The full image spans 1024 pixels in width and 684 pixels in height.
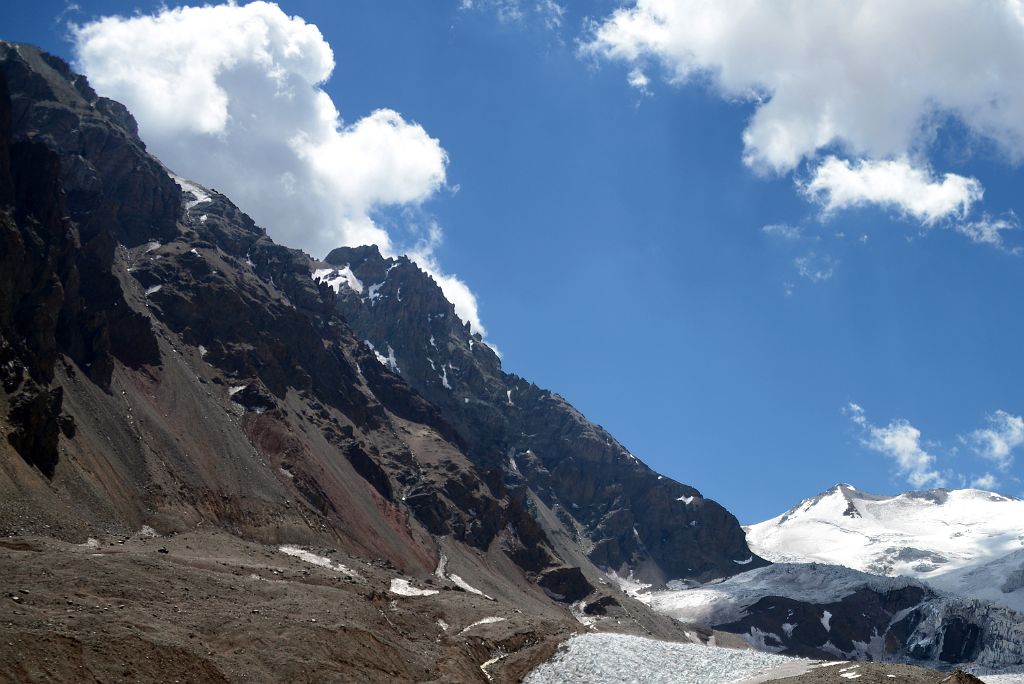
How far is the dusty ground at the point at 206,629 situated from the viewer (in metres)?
48.4

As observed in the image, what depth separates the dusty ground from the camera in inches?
1905

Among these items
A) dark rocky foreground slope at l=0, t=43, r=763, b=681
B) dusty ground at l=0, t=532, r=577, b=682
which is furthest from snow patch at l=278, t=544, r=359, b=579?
dusty ground at l=0, t=532, r=577, b=682

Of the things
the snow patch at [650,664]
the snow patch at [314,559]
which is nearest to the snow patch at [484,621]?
the snow patch at [650,664]

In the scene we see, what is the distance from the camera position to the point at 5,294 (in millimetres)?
120500

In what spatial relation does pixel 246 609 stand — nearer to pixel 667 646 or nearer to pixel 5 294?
pixel 667 646

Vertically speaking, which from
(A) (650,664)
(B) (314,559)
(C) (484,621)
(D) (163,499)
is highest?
(D) (163,499)

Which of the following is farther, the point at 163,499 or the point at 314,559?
the point at 314,559

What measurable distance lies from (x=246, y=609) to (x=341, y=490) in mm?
114669

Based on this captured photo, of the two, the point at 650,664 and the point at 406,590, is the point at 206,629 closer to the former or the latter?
the point at 650,664

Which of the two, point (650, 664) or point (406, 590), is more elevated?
point (406, 590)

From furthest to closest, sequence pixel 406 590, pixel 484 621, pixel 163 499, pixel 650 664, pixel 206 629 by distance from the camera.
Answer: pixel 163 499 → pixel 406 590 → pixel 484 621 → pixel 650 664 → pixel 206 629

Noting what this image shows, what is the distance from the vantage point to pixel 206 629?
59.0 meters

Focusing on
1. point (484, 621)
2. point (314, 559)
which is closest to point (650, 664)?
point (484, 621)

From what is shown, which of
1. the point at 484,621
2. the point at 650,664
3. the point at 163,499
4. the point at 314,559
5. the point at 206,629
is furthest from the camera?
the point at 314,559
